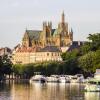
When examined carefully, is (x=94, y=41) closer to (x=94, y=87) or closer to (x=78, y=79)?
(x=78, y=79)

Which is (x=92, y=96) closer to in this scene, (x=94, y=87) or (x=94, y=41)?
(x=94, y=87)

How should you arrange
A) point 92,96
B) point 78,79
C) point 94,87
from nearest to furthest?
point 92,96 → point 94,87 → point 78,79

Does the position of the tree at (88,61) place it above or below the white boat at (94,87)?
above

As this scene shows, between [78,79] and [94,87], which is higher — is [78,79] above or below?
above

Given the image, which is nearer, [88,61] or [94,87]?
[94,87]

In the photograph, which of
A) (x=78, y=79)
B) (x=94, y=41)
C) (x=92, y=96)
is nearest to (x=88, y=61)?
(x=94, y=41)

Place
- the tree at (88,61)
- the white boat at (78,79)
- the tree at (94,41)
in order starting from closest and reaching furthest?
the tree at (88,61), the tree at (94,41), the white boat at (78,79)

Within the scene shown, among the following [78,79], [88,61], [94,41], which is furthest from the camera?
[78,79]

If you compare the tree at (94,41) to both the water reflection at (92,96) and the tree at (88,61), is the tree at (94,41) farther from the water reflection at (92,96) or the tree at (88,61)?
the water reflection at (92,96)

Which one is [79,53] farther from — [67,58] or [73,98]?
[73,98]

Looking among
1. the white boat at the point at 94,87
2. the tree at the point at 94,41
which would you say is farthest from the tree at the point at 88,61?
the white boat at the point at 94,87

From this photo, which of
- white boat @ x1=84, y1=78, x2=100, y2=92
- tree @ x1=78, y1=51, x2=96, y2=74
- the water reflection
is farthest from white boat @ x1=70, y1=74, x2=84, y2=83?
the water reflection

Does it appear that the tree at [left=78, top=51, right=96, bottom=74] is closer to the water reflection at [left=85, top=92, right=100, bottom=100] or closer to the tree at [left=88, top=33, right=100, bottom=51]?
the tree at [left=88, top=33, right=100, bottom=51]

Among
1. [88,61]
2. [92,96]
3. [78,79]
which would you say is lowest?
[92,96]
